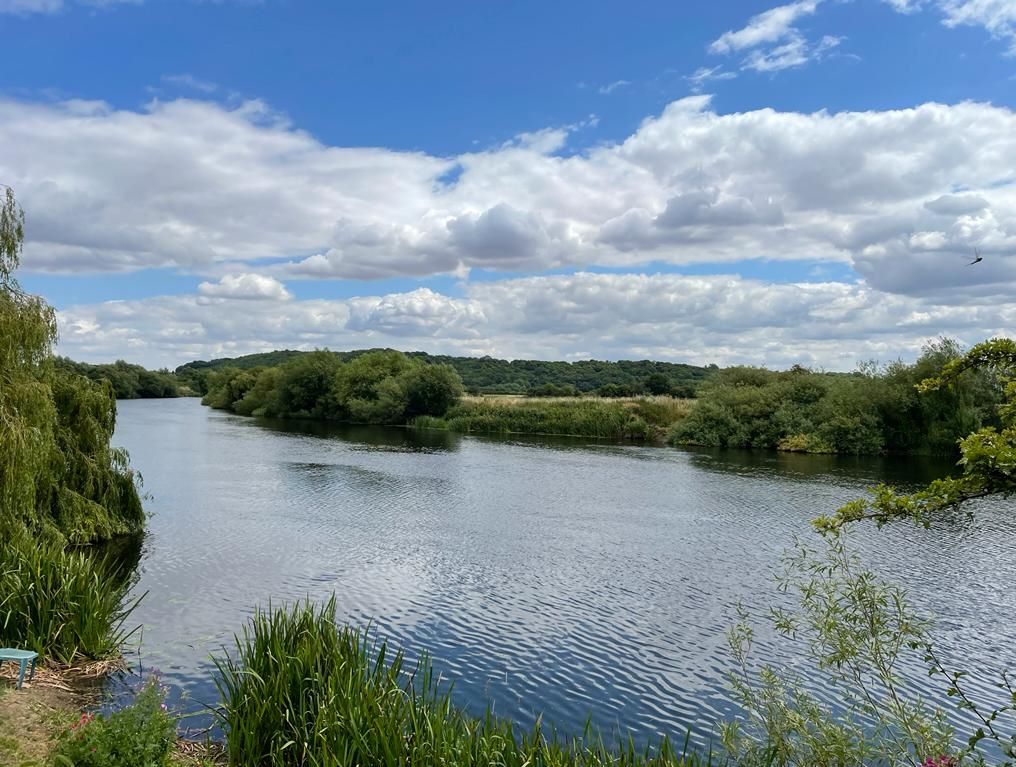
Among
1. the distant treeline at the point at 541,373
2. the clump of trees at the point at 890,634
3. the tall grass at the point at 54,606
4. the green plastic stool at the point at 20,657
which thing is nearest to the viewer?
the clump of trees at the point at 890,634

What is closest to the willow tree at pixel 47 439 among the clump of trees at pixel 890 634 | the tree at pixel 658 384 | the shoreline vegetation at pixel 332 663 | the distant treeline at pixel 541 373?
the shoreline vegetation at pixel 332 663

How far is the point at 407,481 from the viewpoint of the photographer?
105ft

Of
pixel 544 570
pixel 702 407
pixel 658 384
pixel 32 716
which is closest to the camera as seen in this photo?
pixel 32 716

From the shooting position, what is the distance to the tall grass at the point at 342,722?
6.32 meters

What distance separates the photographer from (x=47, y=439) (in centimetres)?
1304

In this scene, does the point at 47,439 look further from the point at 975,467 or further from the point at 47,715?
the point at 975,467

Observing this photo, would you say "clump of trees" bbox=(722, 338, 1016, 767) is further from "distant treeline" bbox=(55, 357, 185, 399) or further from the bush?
"distant treeline" bbox=(55, 357, 185, 399)

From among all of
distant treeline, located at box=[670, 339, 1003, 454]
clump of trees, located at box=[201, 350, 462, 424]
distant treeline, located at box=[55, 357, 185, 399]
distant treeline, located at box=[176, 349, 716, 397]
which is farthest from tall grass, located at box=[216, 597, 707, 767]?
distant treeline, located at box=[55, 357, 185, 399]

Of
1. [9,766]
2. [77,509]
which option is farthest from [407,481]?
[9,766]

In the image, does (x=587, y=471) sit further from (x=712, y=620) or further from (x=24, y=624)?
(x=24, y=624)

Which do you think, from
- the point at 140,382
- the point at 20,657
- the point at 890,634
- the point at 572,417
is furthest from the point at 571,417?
the point at 140,382

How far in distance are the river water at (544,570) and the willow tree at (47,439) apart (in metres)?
1.71

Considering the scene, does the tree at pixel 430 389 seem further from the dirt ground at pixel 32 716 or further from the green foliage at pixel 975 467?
the green foliage at pixel 975 467

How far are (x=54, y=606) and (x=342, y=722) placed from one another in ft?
18.2
